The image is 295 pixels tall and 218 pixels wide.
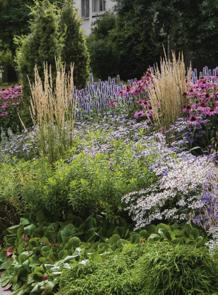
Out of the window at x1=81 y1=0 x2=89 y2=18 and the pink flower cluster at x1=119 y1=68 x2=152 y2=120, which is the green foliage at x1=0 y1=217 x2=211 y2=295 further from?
the window at x1=81 y1=0 x2=89 y2=18

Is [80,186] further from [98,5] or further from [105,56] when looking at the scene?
[98,5]

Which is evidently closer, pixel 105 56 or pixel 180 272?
pixel 180 272

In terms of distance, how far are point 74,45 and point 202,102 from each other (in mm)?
5239

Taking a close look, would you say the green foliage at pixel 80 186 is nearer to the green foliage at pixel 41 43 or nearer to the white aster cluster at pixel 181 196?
the white aster cluster at pixel 181 196

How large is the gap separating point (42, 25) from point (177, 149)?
4.94m

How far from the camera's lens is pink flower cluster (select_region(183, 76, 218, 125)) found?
696 centimetres

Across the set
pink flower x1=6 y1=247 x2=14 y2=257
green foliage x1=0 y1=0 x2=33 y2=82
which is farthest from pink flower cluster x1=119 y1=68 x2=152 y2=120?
green foliage x1=0 y1=0 x2=33 y2=82

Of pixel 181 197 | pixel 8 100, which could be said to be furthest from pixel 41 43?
pixel 181 197

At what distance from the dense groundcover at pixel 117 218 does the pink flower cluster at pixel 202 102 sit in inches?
0.9

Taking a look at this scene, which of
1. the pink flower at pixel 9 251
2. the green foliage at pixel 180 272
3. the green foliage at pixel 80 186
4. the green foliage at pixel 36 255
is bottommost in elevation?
the pink flower at pixel 9 251

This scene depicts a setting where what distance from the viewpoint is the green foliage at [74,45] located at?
38.9 ft

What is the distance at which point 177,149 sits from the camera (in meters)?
6.27

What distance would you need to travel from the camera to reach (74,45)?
39.3 ft

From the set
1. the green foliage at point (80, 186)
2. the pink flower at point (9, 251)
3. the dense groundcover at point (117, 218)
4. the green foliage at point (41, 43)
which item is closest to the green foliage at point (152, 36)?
the green foliage at point (41, 43)
